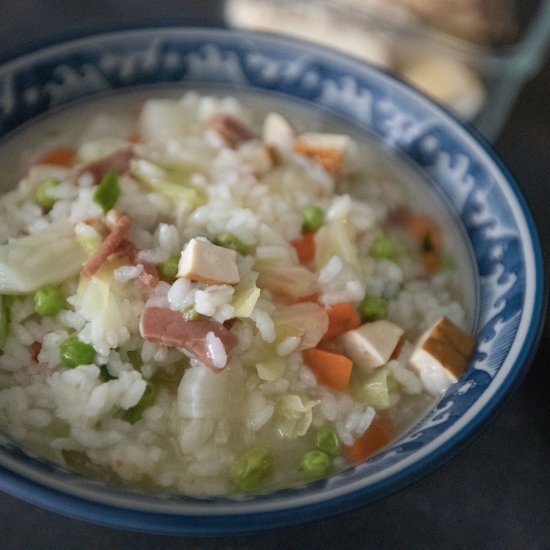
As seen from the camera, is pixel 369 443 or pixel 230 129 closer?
pixel 369 443

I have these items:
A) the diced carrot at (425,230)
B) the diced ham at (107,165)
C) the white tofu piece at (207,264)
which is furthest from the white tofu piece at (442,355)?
the diced ham at (107,165)

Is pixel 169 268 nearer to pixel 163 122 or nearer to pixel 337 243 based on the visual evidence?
pixel 337 243

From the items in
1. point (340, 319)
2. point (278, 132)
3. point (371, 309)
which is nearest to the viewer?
point (340, 319)

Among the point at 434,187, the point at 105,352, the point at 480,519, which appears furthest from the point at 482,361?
the point at 105,352

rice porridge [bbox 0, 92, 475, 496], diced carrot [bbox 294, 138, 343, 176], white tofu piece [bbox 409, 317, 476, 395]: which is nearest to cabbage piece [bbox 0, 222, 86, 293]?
rice porridge [bbox 0, 92, 475, 496]

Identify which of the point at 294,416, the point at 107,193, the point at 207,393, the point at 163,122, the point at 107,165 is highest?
the point at 163,122

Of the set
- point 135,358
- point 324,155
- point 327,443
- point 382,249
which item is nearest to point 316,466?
point 327,443
